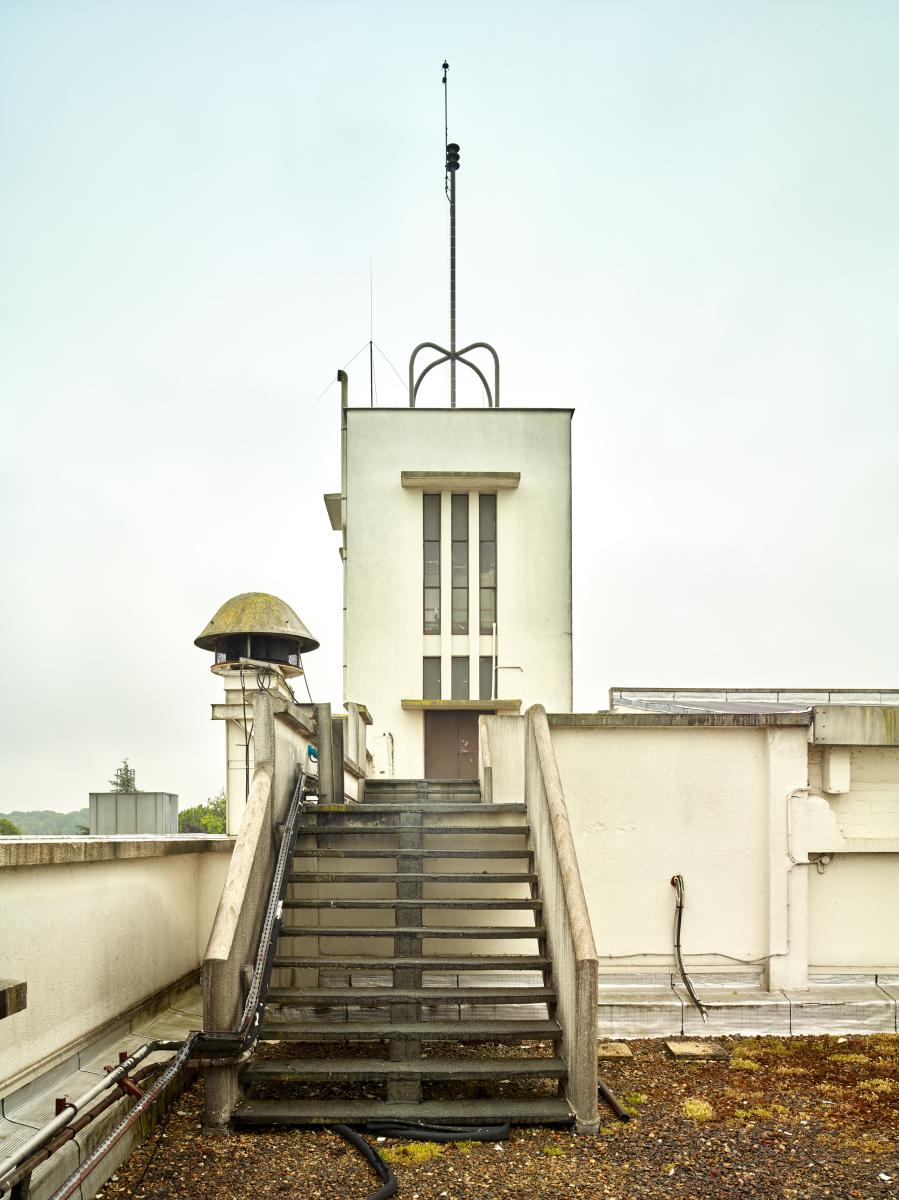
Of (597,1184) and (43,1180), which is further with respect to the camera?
(597,1184)

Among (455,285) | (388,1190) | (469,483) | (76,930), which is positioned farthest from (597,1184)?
(455,285)

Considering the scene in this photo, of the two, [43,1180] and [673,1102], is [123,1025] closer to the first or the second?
[43,1180]

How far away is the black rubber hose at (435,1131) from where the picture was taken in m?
5.62

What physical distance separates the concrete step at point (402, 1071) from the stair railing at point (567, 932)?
0.21 m

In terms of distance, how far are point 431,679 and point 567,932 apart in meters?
15.6

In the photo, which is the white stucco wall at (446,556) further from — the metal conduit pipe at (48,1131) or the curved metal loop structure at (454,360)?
the metal conduit pipe at (48,1131)

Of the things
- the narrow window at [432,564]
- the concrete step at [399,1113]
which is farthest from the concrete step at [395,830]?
the narrow window at [432,564]


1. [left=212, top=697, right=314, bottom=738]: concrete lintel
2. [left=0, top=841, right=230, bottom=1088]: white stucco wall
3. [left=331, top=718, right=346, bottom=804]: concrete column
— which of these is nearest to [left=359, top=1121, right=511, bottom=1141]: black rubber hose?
[left=0, top=841, right=230, bottom=1088]: white stucco wall

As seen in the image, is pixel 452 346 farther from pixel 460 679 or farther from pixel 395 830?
pixel 395 830

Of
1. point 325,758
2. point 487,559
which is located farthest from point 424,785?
point 487,559

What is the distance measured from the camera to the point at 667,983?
830 cm

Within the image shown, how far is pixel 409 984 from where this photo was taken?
6.75 meters

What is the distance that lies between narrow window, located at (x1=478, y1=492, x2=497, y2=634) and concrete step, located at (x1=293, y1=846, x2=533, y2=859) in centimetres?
1448

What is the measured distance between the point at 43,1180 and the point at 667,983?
5463mm
